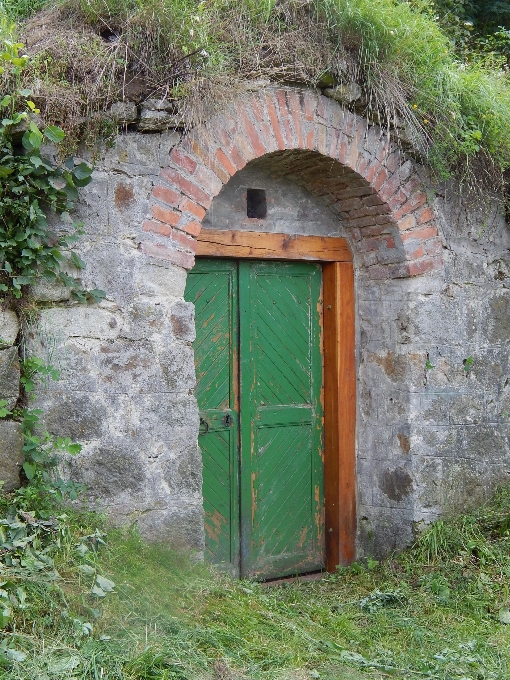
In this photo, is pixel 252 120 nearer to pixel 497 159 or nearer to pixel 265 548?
pixel 497 159

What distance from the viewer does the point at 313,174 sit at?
188 inches

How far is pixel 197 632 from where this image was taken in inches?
128

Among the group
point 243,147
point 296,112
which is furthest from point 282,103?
point 243,147

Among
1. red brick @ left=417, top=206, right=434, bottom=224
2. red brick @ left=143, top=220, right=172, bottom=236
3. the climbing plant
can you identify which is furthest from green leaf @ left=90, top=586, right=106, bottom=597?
red brick @ left=417, top=206, right=434, bottom=224

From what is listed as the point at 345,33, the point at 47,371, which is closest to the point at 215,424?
the point at 47,371

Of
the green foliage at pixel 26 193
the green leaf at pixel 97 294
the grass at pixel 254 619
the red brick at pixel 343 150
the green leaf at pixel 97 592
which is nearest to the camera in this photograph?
the grass at pixel 254 619

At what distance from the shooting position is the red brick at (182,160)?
154 inches

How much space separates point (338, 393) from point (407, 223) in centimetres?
121

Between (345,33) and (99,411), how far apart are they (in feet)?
8.72

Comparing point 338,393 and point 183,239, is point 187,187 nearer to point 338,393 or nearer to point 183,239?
point 183,239

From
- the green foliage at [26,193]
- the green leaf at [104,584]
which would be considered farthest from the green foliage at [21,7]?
the green leaf at [104,584]

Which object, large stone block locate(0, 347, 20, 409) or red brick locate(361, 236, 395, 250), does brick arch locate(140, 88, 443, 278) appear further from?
large stone block locate(0, 347, 20, 409)

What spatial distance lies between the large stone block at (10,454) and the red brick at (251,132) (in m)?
2.00

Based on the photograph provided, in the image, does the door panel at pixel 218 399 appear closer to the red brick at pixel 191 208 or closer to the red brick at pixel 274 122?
the red brick at pixel 191 208
